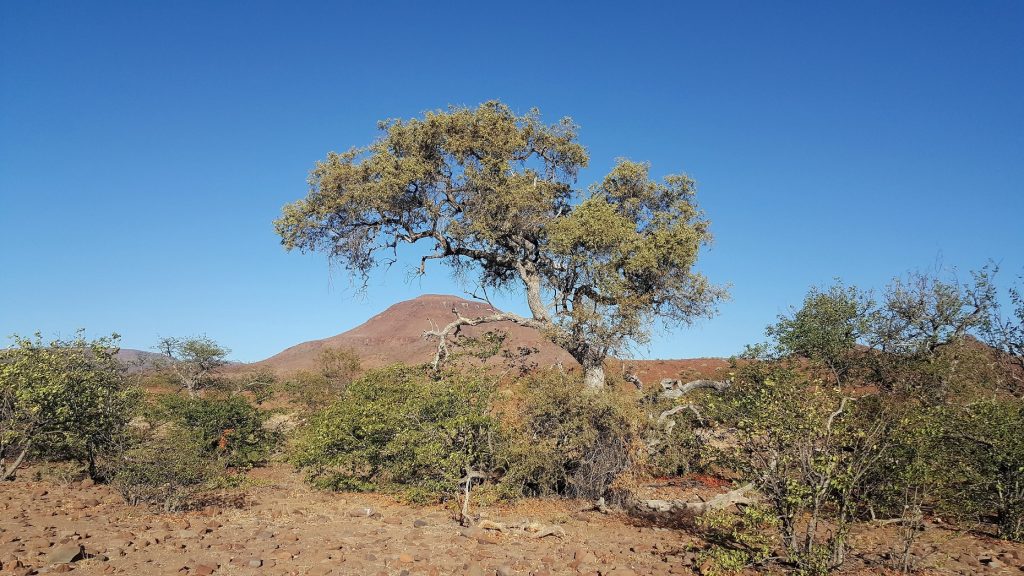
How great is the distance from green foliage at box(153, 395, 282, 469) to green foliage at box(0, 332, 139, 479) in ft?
15.3

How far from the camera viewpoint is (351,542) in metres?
8.93

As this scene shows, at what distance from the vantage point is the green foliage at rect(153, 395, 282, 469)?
18.9 metres

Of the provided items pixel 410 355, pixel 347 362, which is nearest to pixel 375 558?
pixel 347 362

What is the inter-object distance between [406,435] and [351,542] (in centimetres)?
287

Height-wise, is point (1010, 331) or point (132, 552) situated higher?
point (1010, 331)

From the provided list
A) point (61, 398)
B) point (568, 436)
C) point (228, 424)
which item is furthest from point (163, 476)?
point (228, 424)

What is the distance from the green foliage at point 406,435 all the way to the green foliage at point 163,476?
297 centimetres

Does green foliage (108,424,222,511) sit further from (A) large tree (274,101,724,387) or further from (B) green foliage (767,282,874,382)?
(B) green foliage (767,282,874,382)

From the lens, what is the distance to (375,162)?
18328 mm

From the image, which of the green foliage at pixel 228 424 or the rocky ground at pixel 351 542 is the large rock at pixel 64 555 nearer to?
the rocky ground at pixel 351 542

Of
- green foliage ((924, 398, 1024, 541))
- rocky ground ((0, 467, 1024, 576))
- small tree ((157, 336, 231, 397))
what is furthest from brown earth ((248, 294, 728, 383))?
green foliage ((924, 398, 1024, 541))

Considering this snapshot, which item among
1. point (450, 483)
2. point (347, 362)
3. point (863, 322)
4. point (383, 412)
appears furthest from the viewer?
point (347, 362)

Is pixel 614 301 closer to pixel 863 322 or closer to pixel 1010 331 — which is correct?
pixel 863 322

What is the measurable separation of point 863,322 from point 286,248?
21198mm
